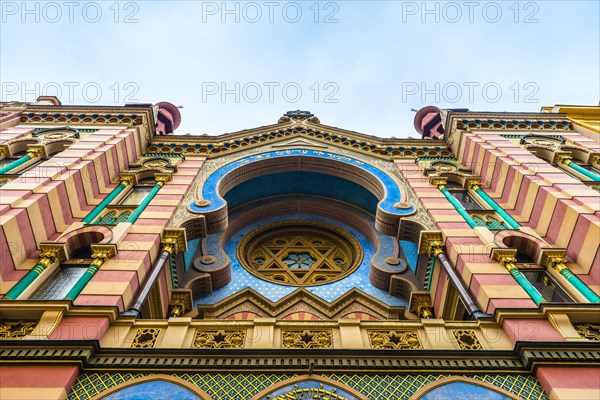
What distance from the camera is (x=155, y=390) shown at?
625 cm

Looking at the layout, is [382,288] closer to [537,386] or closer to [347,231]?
[347,231]

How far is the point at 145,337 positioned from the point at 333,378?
3165mm

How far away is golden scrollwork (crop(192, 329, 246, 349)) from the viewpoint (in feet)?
24.2

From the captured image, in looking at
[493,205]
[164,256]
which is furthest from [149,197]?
[493,205]

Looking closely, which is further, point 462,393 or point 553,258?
point 553,258

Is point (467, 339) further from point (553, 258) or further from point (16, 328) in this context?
point (16, 328)

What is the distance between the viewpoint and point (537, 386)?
6367 mm

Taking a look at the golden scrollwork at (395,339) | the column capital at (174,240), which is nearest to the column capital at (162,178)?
the column capital at (174,240)

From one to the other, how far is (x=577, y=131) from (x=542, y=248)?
8.70 m

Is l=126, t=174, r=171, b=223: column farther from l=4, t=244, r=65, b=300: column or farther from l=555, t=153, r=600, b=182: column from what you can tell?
l=555, t=153, r=600, b=182: column

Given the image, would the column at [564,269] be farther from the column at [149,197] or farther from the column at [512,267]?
the column at [149,197]

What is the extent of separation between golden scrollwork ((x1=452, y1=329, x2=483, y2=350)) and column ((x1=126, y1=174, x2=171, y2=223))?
742cm

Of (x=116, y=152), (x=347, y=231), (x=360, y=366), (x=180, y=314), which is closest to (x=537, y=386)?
(x=360, y=366)

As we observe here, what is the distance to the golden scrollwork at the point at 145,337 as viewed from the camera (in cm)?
729
